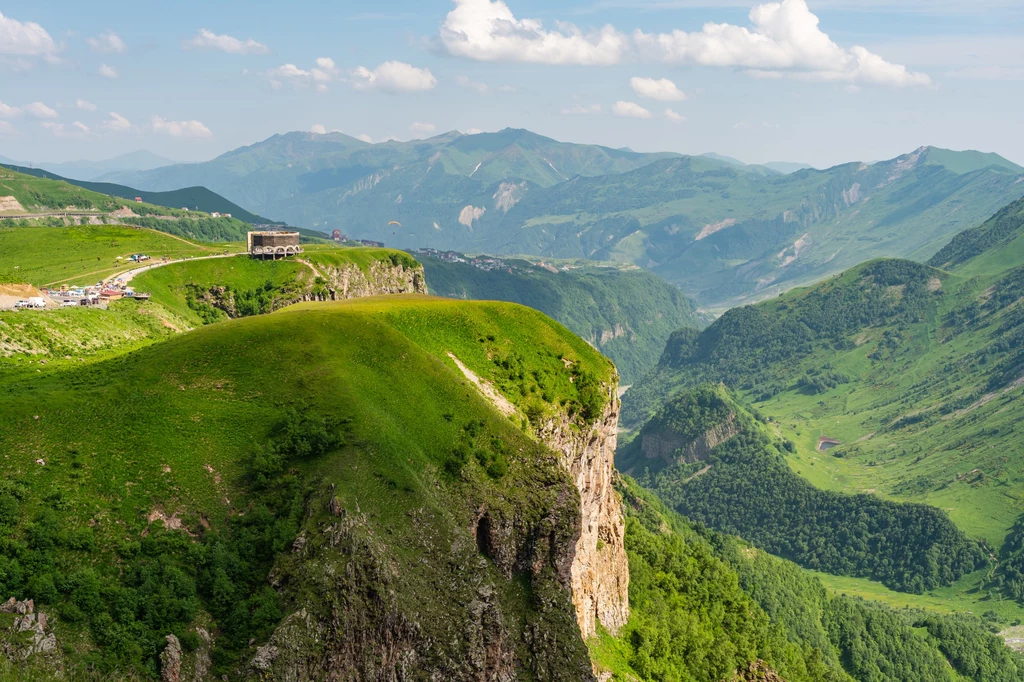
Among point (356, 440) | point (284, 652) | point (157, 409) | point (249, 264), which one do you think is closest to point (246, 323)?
point (157, 409)

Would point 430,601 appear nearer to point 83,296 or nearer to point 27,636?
point 27,636

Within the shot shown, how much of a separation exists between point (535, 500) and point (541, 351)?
35.3 m

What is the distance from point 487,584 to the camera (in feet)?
221

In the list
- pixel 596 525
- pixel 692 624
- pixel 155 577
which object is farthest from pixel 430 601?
pixel 692 624

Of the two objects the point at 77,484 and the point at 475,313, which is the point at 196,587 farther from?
the point at 475,313

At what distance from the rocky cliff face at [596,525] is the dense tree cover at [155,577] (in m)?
34.5

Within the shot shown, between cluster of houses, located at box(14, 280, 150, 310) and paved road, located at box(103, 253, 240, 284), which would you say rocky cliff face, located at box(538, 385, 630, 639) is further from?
paved road, located at box(103, 253, 240, 284)

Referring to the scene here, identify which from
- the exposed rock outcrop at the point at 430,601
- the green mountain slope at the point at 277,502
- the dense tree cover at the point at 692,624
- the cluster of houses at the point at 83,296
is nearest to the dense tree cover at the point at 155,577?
the green mountain slope at the point at 277,502

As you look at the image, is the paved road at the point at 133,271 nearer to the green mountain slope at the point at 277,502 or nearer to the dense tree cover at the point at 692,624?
the green mountain slope at the point at 277,502

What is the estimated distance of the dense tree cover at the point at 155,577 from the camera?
181ft

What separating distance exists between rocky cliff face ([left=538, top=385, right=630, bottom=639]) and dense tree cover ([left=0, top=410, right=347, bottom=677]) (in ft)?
113

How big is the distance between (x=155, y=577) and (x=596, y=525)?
53.8 m

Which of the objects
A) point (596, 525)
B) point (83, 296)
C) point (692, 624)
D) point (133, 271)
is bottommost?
point (692, 624)

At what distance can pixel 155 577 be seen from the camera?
59.3 meters
